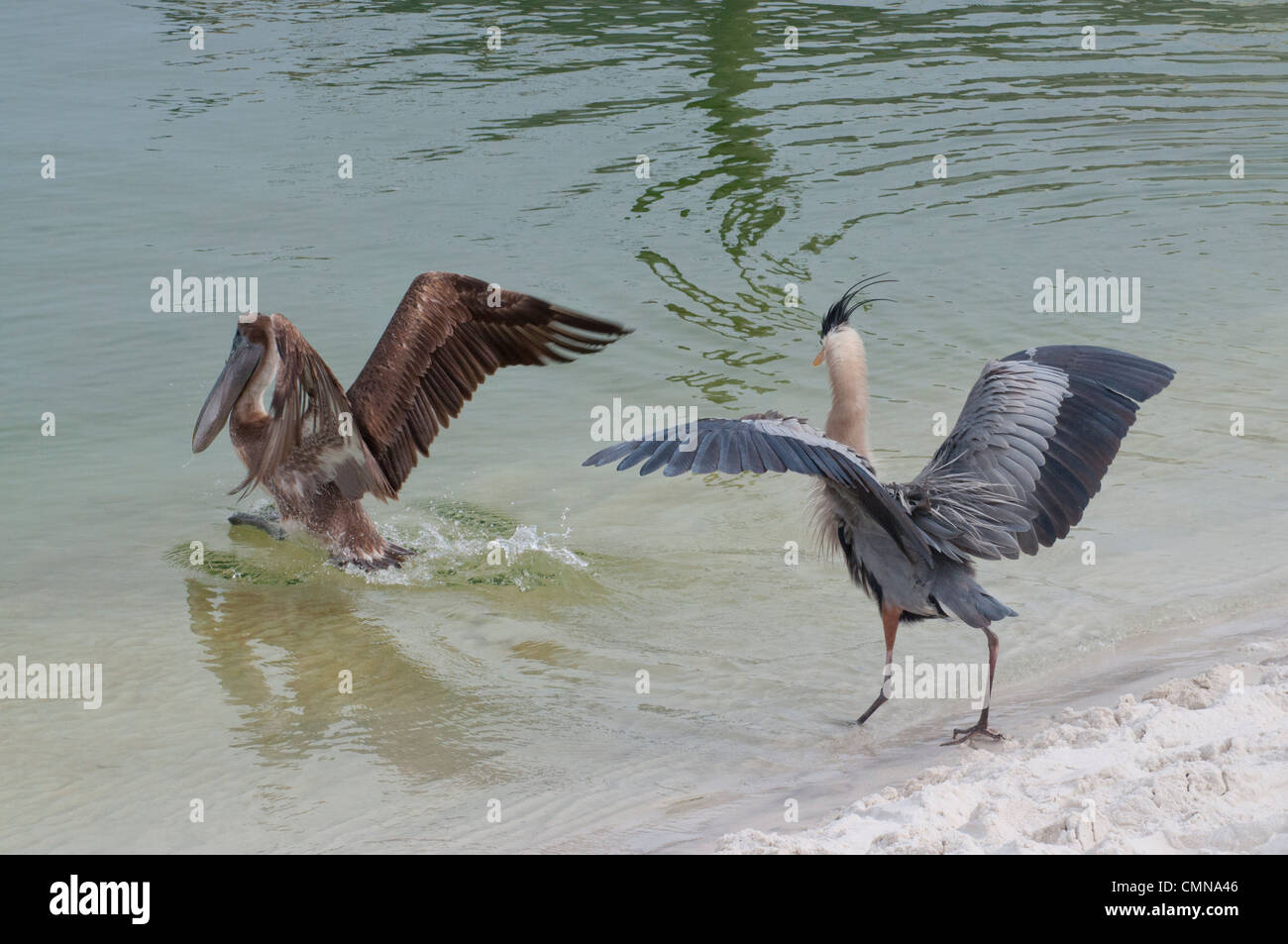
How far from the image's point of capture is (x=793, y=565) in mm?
7254

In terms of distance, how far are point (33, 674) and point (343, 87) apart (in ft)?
36.5

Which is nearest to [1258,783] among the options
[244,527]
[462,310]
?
[462,310]

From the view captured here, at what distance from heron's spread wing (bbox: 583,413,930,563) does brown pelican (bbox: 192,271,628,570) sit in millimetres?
2496

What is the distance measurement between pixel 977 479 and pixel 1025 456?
231 mm

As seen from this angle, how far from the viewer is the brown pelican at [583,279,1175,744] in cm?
536

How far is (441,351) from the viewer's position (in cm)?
746

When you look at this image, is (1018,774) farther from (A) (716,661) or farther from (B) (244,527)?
(B) (244,527)

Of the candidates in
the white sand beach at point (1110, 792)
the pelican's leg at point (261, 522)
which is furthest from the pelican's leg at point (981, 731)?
the pelican's leg at point (261, 522)

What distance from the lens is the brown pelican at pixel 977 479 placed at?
5.36m

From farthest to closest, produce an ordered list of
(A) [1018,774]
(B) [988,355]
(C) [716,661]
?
1. (B) [988,355]
2. (C) [716,661]
3. (A) [1018,774]

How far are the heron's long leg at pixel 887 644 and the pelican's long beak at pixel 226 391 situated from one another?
367 centimetres

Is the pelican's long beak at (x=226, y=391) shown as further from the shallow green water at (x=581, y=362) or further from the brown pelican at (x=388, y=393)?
the shallow green water at (x=581, y=362)
